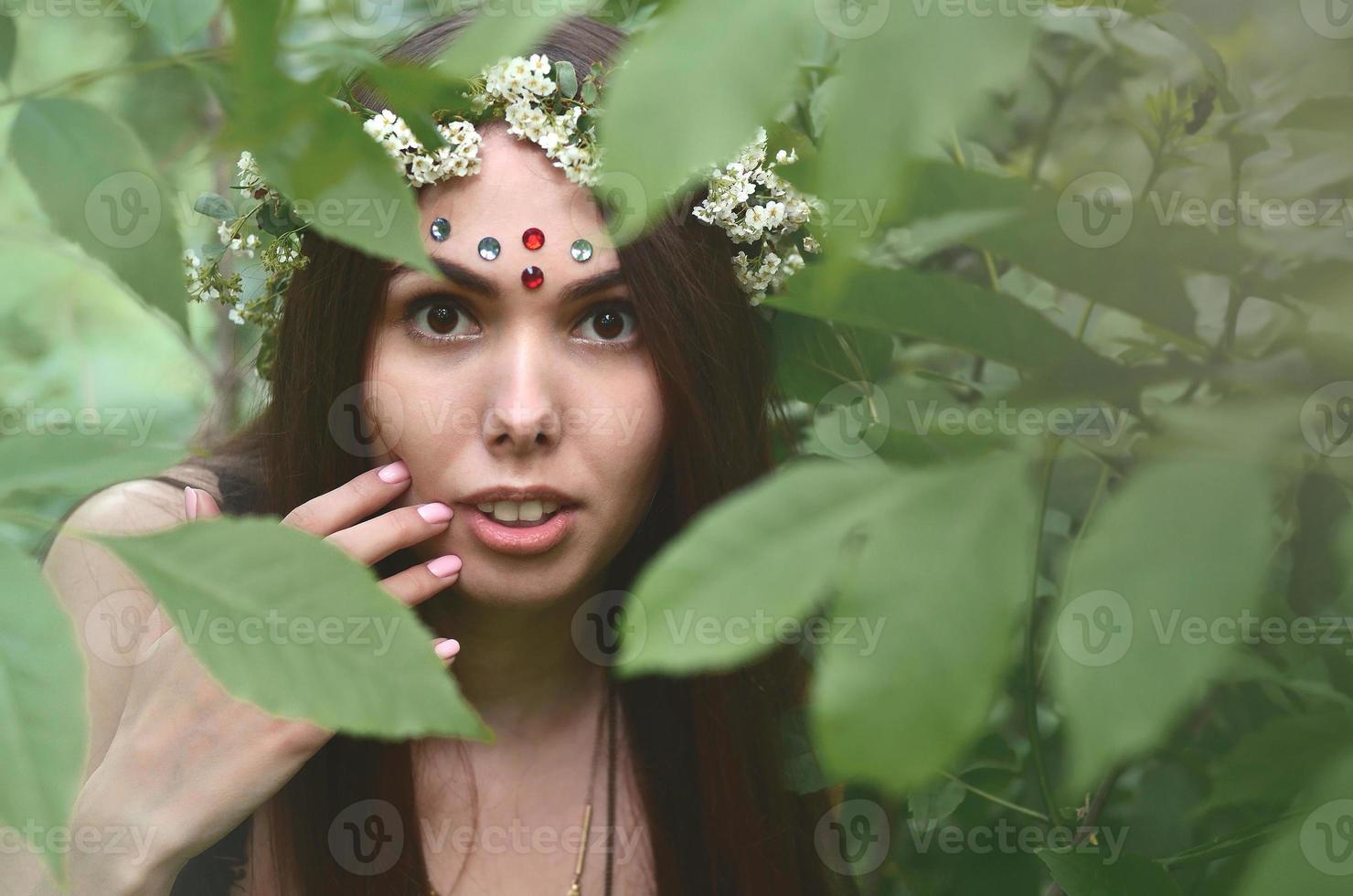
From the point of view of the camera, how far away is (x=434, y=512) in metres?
0.98

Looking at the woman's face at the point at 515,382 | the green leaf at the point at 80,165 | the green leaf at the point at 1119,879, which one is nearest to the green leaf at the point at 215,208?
the woman's face at the point at 515,382

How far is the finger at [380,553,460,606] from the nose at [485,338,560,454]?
0.38 feet

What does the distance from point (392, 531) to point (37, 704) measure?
65cm

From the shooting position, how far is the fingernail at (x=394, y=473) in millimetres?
1014

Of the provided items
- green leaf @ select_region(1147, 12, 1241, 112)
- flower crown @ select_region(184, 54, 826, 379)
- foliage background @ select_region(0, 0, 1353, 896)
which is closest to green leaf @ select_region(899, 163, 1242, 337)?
foliage background @ select_region(0, 0, 1353, 896)

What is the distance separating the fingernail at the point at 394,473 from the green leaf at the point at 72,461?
2.00ft

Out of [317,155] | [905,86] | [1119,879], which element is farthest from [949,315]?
[1119,879]

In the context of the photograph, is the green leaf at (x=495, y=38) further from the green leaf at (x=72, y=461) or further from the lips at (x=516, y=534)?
the lips at (x=516, y=534)

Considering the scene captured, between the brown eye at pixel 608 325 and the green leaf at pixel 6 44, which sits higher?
the green leaf at pixel 6 44

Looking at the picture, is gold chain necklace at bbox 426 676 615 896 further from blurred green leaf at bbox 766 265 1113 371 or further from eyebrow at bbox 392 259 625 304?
blurred green leaf at bbox 766 265 1113 371

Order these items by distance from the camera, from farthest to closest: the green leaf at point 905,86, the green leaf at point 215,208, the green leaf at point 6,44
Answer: the green leaf at point 215,208, the green leaf at point 6,44, the green leaf at point 905,86

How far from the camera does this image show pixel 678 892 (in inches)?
50.1

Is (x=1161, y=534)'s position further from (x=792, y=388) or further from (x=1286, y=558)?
(x=792, y=388)

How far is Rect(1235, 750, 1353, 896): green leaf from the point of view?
0.30 m
